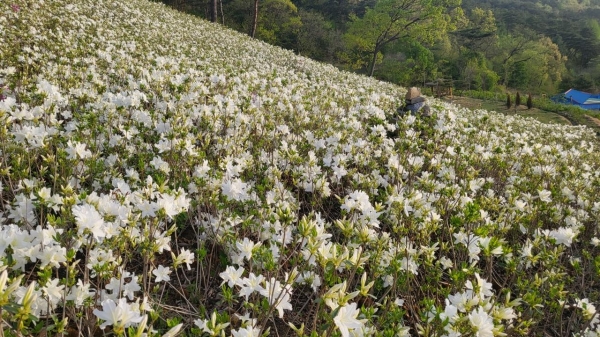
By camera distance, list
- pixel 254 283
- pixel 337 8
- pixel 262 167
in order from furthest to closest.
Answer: pixel 337 8 < pixel 262 167 < pixel 254 283

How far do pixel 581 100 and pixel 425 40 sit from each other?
20.2m

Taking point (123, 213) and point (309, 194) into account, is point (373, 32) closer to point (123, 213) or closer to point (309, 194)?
point (309, 194)

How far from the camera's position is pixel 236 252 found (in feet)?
8.91

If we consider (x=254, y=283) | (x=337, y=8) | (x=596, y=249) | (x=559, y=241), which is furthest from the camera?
(x=337, y=8)

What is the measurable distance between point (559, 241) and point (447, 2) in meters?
34.4

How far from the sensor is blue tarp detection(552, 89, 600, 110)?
34.1 metres

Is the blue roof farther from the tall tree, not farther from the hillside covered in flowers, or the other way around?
the hillside covered in flowers

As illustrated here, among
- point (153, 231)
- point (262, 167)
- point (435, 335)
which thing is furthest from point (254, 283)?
point (262, 167)

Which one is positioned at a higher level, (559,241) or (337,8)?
(337,8)

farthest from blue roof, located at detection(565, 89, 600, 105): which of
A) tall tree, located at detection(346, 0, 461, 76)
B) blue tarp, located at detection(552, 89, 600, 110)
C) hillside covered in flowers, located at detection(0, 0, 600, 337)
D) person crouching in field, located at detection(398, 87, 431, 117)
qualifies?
person crouching in field, located at detection(398, 87, 431, 117)

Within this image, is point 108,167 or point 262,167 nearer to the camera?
point 108,167

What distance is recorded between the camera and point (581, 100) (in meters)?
38.7

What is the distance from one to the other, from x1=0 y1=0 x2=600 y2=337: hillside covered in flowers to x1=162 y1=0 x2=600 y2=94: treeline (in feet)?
94.8

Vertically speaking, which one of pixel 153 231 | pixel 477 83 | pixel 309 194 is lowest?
pixel 309 194
